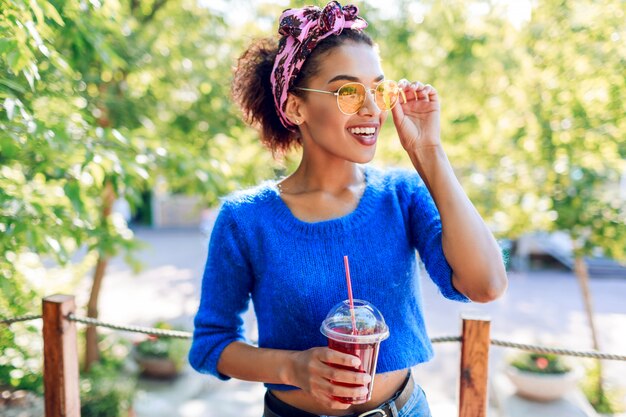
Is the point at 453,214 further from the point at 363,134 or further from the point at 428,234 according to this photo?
the point at 363,134

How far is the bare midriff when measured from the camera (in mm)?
1351

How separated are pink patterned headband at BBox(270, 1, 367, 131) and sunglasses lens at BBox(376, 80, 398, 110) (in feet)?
0.65

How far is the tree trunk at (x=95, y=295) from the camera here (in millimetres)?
5049

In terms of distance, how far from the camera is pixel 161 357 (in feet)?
20.7

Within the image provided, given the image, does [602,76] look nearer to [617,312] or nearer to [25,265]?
[25,265]

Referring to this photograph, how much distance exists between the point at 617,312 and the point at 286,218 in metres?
9.93

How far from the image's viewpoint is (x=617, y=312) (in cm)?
951

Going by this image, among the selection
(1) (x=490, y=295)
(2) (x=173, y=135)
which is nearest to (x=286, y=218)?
(1) (x=490, y=295)

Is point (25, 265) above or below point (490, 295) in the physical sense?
below

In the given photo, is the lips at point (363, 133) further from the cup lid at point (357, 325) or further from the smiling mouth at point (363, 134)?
the cup lid at point (357, 325)

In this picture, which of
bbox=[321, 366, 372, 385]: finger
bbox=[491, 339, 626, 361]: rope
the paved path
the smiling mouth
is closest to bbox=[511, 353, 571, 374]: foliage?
the paved path

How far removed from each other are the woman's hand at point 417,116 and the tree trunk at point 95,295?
389 cm

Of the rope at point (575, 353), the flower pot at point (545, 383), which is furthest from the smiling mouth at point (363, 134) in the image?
the flower pot at point (545, 383)

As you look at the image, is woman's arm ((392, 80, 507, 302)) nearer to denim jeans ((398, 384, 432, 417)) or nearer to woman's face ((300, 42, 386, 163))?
woman's face ((300, 42, 386, 163))
